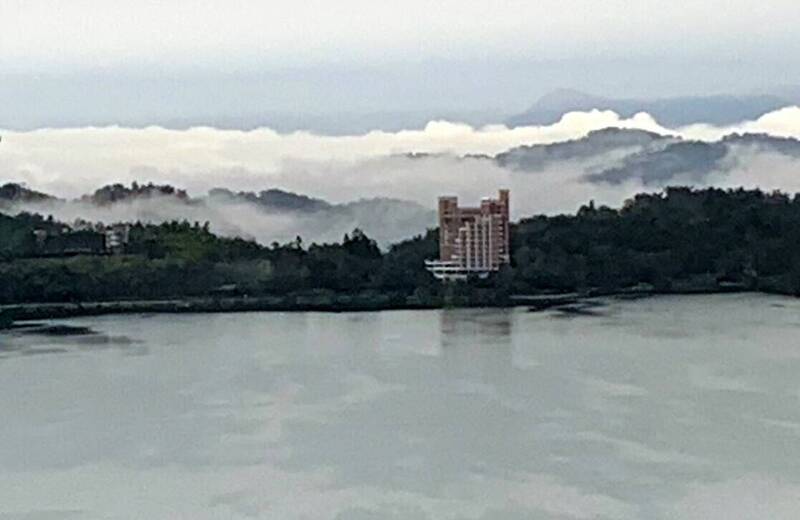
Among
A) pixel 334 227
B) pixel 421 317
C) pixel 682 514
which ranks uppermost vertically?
pixel 334 227

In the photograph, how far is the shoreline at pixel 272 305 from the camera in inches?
252

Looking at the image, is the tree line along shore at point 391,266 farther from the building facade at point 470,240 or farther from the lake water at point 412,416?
the lake water at point 412,416

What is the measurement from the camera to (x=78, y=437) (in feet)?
14.3

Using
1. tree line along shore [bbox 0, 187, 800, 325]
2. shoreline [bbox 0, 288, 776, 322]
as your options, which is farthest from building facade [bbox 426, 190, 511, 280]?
shoreline [bbox 0, 288, 776, 322]

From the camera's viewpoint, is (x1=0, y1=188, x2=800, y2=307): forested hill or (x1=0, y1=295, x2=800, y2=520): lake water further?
(x1=0, y1=188, x2=800, y2=307): forested hill

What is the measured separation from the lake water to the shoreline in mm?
100

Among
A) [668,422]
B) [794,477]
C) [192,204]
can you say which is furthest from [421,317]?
[794,477]

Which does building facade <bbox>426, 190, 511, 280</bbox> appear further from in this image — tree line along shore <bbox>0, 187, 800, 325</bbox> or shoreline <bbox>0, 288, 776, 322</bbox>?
shoreline <bbox>0, 288, 776, 322</bbox>

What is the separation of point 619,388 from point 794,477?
1096 millimetres

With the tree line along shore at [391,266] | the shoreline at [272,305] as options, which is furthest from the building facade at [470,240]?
the shoreline at [272,305]

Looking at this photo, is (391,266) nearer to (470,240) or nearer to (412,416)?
(470,240)

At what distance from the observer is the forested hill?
21.5 ft

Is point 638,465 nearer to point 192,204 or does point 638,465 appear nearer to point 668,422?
point 668,422

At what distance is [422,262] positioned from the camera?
6.57m
